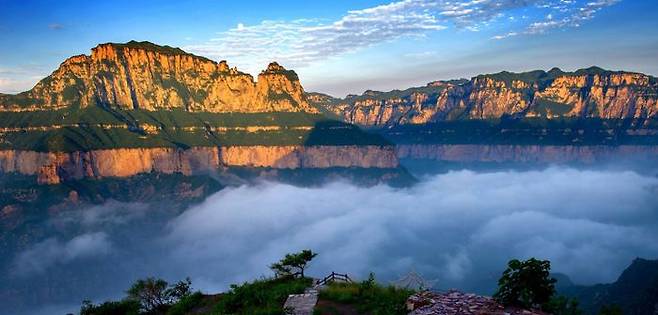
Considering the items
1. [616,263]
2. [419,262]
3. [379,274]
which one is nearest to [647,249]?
[616,263]

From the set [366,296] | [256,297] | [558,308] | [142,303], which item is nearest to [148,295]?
[142,303]

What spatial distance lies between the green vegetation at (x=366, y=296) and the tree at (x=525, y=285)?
5.34 m

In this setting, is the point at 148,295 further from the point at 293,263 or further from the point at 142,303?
the point at 293,263

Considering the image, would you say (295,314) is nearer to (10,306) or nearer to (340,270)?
(340,270)

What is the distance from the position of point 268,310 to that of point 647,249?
184429 millimetres

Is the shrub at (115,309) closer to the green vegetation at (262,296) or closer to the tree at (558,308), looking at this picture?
the green vegetation at (262,296)

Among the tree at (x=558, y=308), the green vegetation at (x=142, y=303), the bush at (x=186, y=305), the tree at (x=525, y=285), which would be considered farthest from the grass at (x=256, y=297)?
the tree at (x=558, y=308)

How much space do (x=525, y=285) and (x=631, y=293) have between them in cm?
9066

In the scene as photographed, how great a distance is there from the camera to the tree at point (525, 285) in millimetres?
26234

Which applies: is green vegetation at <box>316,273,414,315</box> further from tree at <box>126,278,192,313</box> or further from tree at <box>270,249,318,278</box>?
tree at <box>126,278,192,313</box>

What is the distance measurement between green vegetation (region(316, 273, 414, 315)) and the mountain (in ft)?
212

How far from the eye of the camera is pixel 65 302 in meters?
177

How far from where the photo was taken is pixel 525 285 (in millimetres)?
26500

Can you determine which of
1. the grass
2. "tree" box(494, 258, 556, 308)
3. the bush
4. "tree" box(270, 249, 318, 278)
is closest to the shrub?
the bush
